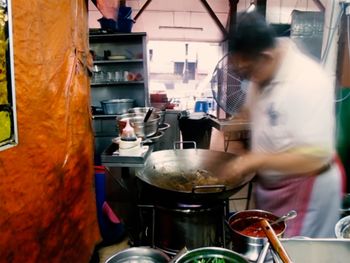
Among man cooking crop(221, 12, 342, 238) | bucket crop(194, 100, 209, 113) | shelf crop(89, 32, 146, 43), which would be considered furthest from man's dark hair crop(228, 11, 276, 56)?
bucket crop(194, 100, 209, 113)

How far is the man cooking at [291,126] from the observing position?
154 cm

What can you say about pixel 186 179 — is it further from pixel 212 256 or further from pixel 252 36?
pixel 252 36

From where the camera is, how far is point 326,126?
1559mm

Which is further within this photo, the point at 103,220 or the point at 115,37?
the point at 115,37

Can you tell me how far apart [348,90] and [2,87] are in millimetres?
3438

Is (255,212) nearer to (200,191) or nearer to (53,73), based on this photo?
(200,191)

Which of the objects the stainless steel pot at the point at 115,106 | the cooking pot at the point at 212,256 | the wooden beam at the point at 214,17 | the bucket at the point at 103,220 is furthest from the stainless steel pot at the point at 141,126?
the wooden beam at the point at 214,17

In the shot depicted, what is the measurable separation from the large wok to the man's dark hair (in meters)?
0.86

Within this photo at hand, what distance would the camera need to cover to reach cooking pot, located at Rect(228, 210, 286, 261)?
179 cm

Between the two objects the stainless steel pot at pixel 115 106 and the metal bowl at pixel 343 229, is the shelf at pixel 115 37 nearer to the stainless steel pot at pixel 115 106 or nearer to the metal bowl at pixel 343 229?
the stainless steel pot at pixel 115 106

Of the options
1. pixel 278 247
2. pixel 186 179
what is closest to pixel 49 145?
pixel 186 179

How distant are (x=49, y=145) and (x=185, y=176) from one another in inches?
40.5

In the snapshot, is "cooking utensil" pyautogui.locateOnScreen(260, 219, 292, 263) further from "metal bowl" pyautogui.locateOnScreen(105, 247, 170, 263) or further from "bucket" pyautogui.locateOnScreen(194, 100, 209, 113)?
"bucket" pyautogui.locateOnScreen(194, 100, 209, 113)

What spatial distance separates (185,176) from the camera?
234cm
